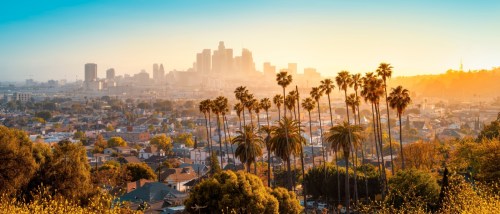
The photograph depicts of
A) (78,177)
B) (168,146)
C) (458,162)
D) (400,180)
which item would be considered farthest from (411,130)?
(78,177)

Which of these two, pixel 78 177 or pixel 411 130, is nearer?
pixel 78 177

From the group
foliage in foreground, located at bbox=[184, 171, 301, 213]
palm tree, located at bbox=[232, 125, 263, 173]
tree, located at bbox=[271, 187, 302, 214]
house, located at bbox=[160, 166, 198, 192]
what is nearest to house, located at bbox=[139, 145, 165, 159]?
house, located at bbox=[160, 166, 198, 192]

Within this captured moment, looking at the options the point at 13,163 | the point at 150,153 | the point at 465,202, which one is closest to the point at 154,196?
the point at 13,163

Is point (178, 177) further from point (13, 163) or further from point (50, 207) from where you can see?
point (50, 207)

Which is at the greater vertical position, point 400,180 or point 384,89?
point 384,89

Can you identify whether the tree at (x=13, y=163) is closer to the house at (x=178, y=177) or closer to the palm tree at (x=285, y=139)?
the palm tree at (x=285, y=139)

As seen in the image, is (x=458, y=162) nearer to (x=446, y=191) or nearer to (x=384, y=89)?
(x=384, y=89)

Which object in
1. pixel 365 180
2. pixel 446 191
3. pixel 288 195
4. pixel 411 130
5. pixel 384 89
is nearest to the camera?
pixel 446 191

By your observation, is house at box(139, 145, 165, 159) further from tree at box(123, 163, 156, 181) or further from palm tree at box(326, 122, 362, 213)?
palm tree at box(326, 122, 362, 213)
